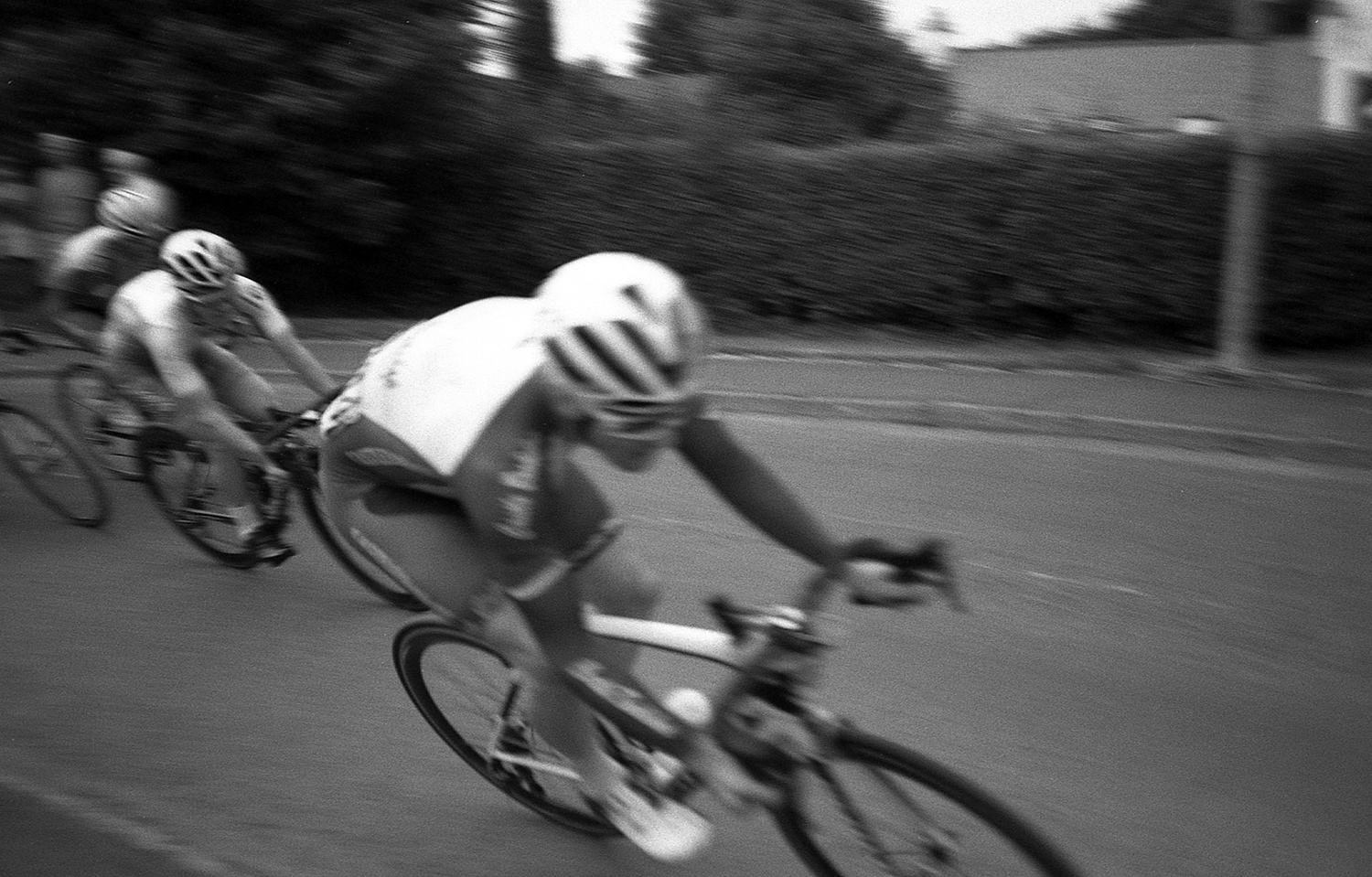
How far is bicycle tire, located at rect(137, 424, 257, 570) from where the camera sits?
22.4 feet

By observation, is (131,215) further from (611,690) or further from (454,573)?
(611,690)

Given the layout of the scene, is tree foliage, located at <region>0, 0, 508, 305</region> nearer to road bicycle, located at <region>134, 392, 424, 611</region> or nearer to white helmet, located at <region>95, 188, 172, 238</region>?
white helmet, located at <region>95, 188, 172, 238</region>

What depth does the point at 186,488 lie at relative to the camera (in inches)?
272

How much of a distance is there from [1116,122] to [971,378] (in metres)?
4.86

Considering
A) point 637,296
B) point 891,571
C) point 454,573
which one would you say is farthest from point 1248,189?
point 637,296

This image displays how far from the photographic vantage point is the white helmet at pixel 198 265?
20.8ft

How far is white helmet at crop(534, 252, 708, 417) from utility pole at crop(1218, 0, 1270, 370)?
9.77 meters

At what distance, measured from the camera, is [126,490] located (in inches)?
329

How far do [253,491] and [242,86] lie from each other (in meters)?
9.70

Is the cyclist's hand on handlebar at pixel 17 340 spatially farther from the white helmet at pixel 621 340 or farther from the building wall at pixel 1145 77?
the building wall at pixel 1145 77

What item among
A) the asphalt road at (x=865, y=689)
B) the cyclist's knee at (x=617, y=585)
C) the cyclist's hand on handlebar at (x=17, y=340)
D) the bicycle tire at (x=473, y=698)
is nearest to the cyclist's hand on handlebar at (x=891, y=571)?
the cyclist's knee at (x=617, y=585)

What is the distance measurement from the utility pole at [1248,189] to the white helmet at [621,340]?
9.77 m

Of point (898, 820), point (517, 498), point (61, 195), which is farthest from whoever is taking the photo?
point (61, 195)

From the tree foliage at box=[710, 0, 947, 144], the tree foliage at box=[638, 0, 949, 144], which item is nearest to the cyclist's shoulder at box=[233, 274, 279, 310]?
the tree foliage at box=[638, 0, 949, 144]
